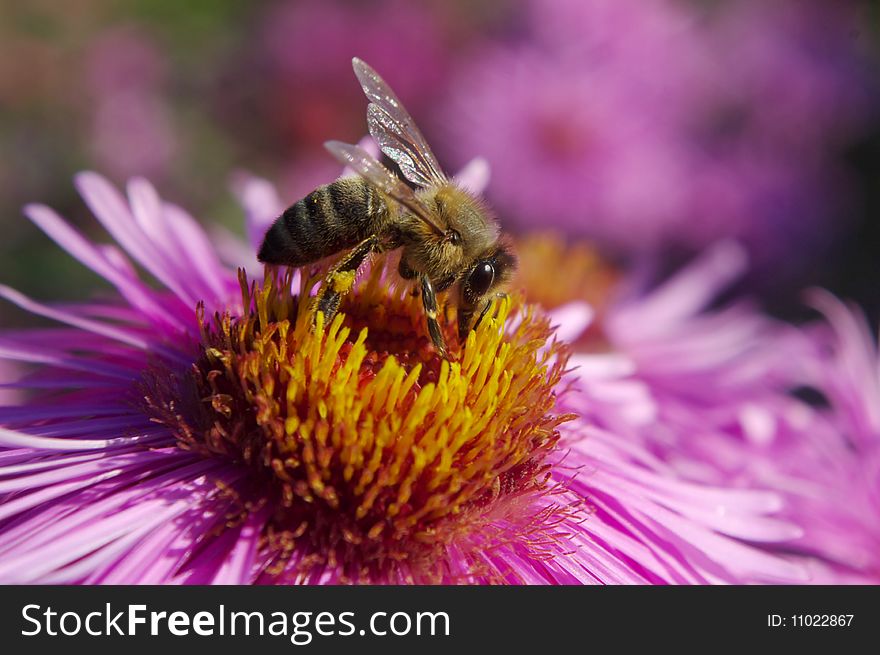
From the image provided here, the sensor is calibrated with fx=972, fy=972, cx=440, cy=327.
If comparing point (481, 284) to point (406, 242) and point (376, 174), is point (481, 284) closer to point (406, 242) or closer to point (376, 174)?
point (406, 242)

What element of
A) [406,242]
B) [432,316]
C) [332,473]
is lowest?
[332,473]

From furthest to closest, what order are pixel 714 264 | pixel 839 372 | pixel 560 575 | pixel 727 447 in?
pixel 714 264 → pixel 839 372 → pixel 727 447 → pixel 560 575

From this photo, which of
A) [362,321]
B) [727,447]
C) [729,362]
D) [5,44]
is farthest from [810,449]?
[5,44]

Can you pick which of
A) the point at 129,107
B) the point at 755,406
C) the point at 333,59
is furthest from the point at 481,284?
the point at 129,107

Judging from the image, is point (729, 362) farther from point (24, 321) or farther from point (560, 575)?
point (24, 321)

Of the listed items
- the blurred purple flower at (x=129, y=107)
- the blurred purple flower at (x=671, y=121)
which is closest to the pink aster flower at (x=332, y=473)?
the blurred purple flower at (x=129, y=107)

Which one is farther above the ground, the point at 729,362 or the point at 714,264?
the point at 714,264
